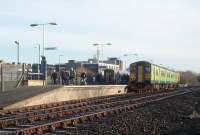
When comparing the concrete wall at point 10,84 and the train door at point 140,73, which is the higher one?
the train door at point 140,73

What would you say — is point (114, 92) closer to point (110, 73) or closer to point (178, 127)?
point (110, 73)

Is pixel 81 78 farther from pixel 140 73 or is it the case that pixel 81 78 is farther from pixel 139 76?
pixel 140 73

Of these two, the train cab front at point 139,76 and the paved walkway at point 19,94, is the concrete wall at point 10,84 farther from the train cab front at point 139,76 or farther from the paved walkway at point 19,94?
the train cab front at point 139,76

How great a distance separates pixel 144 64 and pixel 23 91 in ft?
73.6

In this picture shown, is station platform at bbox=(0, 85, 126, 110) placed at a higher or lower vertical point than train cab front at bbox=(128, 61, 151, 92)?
lower

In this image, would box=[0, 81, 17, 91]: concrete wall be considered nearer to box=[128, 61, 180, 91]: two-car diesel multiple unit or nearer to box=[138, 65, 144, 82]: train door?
box=[128, 61, 180, 91]: two-car diesel multiple unit

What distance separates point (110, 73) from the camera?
254 ft

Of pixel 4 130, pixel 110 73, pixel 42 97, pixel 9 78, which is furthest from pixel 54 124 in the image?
pixel 110 73

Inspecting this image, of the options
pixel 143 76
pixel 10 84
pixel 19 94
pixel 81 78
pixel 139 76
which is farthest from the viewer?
pixel 139 76

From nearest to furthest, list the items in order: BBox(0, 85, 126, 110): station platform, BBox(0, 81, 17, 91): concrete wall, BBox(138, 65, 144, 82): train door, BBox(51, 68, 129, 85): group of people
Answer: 1. BBox(0, 85, 126, 110): station platform
2. BBox(0, 81, 17, 91): concrete wall
3. BBox(51, 68, 129, 85): group of people
4. BBox(138, 65, 144, 82): train door

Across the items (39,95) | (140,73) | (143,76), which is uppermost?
(140,73)

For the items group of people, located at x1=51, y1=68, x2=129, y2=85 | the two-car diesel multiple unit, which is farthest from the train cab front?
group of people, located at x1=51, y1=68, x2=129, y2=85

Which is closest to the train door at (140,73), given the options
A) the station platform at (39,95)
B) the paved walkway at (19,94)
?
the station platform at (39,95)

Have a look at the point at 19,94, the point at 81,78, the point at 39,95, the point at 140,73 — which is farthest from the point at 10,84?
the point at 140,73
